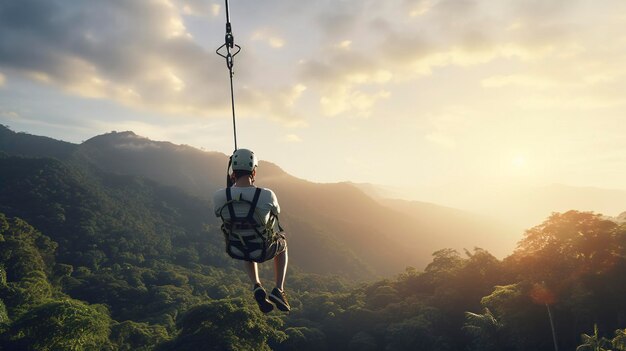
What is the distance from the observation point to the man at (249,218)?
482 centimetres

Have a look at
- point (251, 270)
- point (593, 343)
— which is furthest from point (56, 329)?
point (593, 343)

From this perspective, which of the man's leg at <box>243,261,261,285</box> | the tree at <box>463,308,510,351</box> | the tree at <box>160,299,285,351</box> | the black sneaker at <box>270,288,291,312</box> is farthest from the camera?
the tree at <box>463,308,510,351</box>

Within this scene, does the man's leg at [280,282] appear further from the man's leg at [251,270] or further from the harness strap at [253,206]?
the harness strap at [253,206]

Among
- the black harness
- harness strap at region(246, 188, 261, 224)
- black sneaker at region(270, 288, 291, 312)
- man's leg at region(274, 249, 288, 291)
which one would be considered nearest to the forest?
man's leg at region(274, 249, 288, 291)

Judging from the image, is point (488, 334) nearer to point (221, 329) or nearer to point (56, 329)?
point (221, 329)

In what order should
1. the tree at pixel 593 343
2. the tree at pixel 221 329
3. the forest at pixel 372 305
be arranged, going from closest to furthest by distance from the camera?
the tree at pixel 593 343, the forest at pixel 372 305, the tree at pixel 221 329

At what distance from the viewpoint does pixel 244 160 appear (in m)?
5.04

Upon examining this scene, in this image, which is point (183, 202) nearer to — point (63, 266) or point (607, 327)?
point (63, 266)

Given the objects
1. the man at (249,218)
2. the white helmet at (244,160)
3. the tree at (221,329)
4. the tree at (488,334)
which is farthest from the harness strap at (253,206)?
the tree at (488,334)

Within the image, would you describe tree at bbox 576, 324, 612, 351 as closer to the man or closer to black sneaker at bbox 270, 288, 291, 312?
black sneaker at bbox 270, 288, 291, 312

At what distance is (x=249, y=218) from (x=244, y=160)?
770 millimetres

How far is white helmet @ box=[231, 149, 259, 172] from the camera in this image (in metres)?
5.00

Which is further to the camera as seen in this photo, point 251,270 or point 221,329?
point 221,329

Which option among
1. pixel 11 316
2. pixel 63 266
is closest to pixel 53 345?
pixel 11 316
